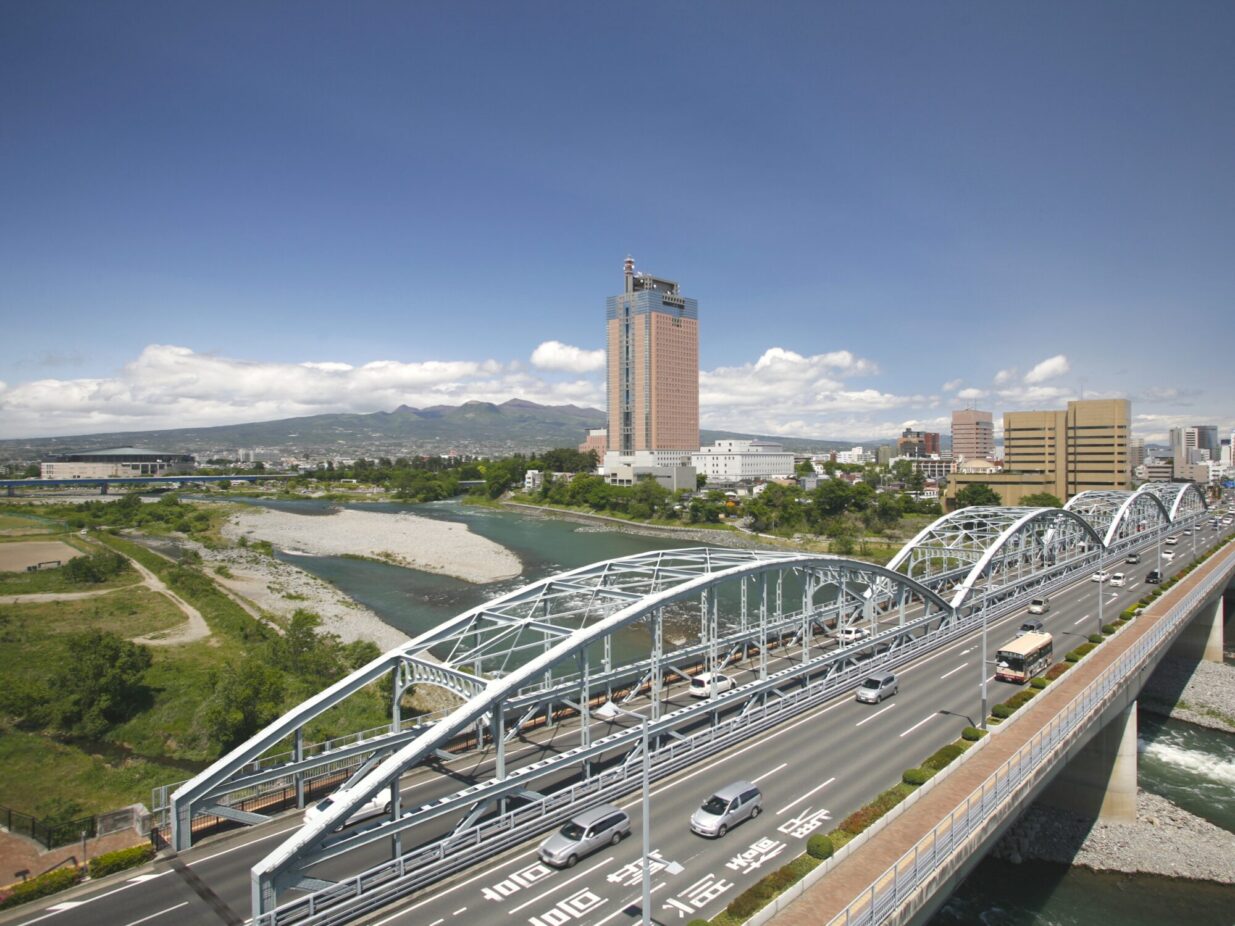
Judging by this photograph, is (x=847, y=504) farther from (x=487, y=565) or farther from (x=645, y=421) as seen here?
(x=645, y=421)

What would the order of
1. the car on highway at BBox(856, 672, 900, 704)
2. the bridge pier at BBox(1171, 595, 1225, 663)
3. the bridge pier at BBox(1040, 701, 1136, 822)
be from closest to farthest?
the bridge pier at BBox(1040, 701, 1136, 822) → the car on highway at BBox(856, 672, 900, 704) → the bridge pier at BBox(1171, 595, 1225, 663)

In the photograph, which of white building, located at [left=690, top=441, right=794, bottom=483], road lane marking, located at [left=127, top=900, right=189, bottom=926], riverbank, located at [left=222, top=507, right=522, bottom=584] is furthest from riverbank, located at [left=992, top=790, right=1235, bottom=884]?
white building, located at [left=690, top=441, right=794, bottom=483]

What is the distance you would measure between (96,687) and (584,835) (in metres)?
32.6

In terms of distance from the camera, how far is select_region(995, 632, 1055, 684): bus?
108 feet

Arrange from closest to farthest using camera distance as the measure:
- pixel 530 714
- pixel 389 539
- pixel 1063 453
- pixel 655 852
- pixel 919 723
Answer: pixel 655 852 < pixel 530 714 < pixel 919 723 < pixel 389 539 < pixel 1063 453

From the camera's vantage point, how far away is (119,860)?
1802cm

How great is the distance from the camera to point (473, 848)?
18.3 m

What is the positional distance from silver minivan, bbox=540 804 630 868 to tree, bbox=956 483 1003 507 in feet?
388

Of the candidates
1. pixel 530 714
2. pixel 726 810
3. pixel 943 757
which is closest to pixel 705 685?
pixel 530 714

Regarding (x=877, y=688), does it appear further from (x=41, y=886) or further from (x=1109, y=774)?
(x=41, y=886)

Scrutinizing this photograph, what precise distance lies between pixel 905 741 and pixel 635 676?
1169cm

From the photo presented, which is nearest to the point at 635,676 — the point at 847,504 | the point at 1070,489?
the point at 847,504

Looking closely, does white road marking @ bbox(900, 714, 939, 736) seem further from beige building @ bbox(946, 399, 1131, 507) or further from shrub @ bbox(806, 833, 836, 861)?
beige building @ bbox(946, 399, 1131, 507)

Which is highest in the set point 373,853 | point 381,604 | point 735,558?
point 735,558
